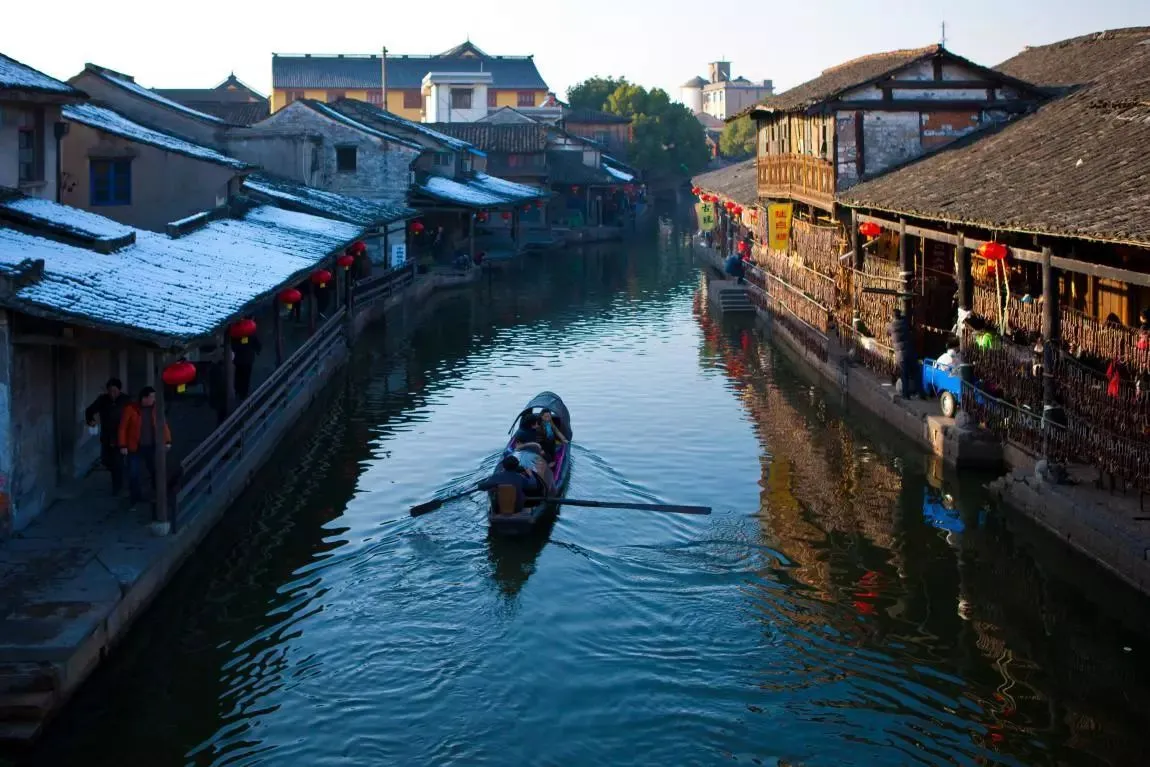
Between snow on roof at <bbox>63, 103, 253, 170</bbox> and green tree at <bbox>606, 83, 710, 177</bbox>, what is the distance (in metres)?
75.8

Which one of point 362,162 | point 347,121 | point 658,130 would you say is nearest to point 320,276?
point 362,162

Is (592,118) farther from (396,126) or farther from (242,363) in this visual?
(242,363)

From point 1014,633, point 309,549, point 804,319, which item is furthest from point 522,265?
point 1014,633

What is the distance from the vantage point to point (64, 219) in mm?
21875

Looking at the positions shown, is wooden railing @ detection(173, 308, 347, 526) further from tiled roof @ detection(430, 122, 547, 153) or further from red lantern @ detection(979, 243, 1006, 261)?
tiled roof @ detection(430, 122, 547, 153)

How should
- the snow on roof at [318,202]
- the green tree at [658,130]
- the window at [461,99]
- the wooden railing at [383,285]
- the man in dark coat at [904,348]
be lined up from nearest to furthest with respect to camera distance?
the man in dark coat at [904,348] < the snow on roof at [318,202] < the wooden railing at [383,285] < the window at [461,99] < the green tree at [658,130]

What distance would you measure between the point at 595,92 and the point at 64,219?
99659mm

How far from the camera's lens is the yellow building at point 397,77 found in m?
112

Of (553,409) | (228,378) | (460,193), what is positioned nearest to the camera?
(228,378)

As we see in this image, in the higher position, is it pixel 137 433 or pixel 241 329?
pixel 241 329

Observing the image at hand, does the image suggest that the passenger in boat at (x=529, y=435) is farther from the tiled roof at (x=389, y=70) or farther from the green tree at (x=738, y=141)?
the green tree at (x=738, y=141)

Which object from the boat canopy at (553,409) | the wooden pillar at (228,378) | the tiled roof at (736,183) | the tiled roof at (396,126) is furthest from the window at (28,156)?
the tiled roof at (396,126)

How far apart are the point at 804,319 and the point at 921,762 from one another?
81.9 feet

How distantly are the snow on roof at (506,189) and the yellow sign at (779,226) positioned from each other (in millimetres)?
Answer: 24065
